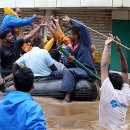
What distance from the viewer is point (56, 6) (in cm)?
1772

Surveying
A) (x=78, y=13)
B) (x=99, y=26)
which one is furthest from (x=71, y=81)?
(x=78, y=13)

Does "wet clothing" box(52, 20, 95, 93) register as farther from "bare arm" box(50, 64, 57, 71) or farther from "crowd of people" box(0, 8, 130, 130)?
"bare arm" box(50, 64, 57, 71)

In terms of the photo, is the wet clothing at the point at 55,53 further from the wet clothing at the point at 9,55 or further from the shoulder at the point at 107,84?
the shoulder at the point at 107,84

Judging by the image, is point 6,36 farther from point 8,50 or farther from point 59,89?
point 59,89

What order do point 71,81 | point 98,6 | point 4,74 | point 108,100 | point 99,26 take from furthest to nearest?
point 99,26 < point 98,6 < point 4,74 < point 71,81 < point 108,100

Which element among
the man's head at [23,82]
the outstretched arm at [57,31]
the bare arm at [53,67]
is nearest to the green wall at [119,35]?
the outstretched arm at [57,31]

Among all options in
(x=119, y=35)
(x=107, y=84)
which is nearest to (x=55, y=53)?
(x=119, y=35)

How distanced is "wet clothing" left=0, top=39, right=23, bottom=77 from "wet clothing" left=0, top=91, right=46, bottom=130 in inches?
241

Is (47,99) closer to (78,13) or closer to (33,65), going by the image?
(33,65)

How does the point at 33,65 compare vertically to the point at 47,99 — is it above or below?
above

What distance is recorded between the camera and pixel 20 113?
3633 mm

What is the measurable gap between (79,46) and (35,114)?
5.81 meters

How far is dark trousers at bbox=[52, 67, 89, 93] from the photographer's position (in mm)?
9164

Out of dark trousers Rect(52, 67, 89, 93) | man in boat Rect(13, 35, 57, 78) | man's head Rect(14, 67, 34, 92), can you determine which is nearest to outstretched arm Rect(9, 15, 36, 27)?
man in boat Rect(13, 35, 57, 78)
